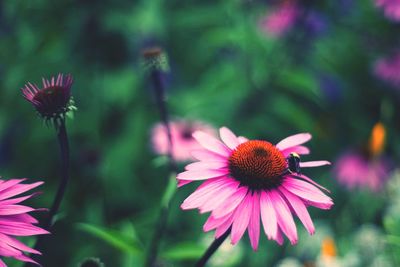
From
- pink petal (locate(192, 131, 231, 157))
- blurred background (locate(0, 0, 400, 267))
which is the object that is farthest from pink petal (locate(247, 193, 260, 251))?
blurred background (locate(0, 0, 400, 267))

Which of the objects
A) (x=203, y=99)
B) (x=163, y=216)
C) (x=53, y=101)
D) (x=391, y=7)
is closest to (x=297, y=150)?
(x=163, y=216)

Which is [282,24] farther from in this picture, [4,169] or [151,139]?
[4,169]

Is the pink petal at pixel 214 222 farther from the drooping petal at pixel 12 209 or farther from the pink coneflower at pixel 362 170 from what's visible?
the pink coneflower at pixel 362 170

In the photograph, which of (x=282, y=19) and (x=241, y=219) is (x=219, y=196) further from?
(x=282, y=19)

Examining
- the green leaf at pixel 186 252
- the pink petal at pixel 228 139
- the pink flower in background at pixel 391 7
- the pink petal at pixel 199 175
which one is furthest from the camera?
the pink flower in background at pixel 391 7

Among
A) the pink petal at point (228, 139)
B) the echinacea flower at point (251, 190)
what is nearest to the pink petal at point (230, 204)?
the echinacea flower at point (251, 190)

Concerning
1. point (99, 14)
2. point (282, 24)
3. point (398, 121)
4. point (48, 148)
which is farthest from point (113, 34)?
point (398, 121)
